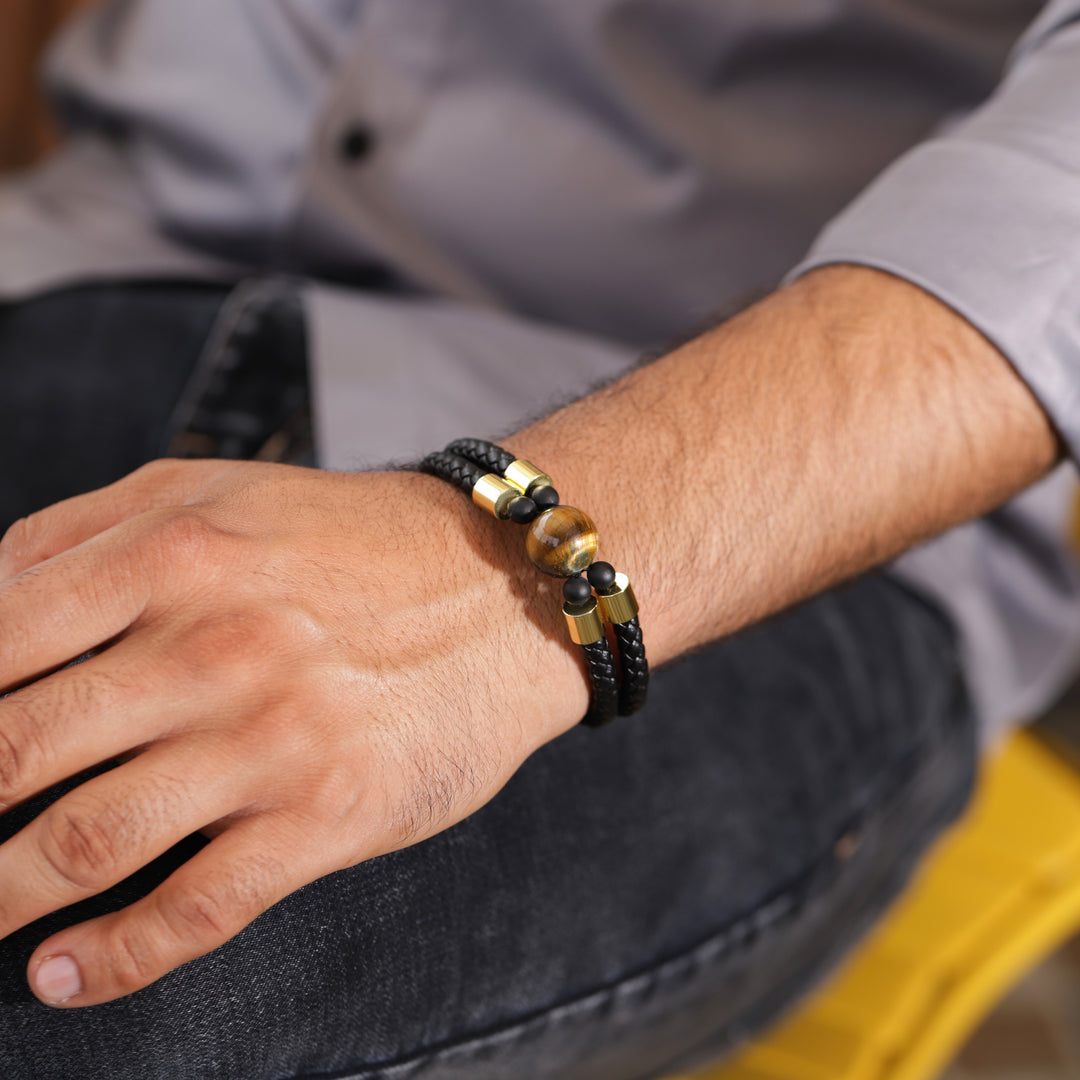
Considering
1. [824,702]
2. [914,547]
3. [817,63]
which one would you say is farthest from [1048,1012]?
[817,63]

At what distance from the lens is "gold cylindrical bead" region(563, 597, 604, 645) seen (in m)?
0.45

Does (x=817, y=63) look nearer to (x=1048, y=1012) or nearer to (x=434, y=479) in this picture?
(x=434, y=479)

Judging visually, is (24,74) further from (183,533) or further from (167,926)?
(167,926)

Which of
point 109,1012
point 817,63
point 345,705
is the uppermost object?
point 817,63

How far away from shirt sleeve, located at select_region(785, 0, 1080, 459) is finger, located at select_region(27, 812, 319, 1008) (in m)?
0.46

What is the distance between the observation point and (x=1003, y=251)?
55 cm

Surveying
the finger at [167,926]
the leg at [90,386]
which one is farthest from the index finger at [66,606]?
the leg at [90,386]

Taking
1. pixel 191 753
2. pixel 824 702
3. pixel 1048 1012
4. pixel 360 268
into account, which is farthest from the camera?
pixel 1048 1012

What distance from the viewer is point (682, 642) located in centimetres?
53

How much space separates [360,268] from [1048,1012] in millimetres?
1618

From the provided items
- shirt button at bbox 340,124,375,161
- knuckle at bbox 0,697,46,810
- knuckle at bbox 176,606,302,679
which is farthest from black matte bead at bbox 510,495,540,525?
shirt button at bbox 340,124,375,161

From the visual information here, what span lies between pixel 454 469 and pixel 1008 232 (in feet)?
1.16

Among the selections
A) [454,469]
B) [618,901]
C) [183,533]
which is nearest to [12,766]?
[183,533]

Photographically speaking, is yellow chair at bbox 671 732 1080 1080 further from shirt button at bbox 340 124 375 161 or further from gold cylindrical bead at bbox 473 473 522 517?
shirt button at bbox 340 124 375 161
